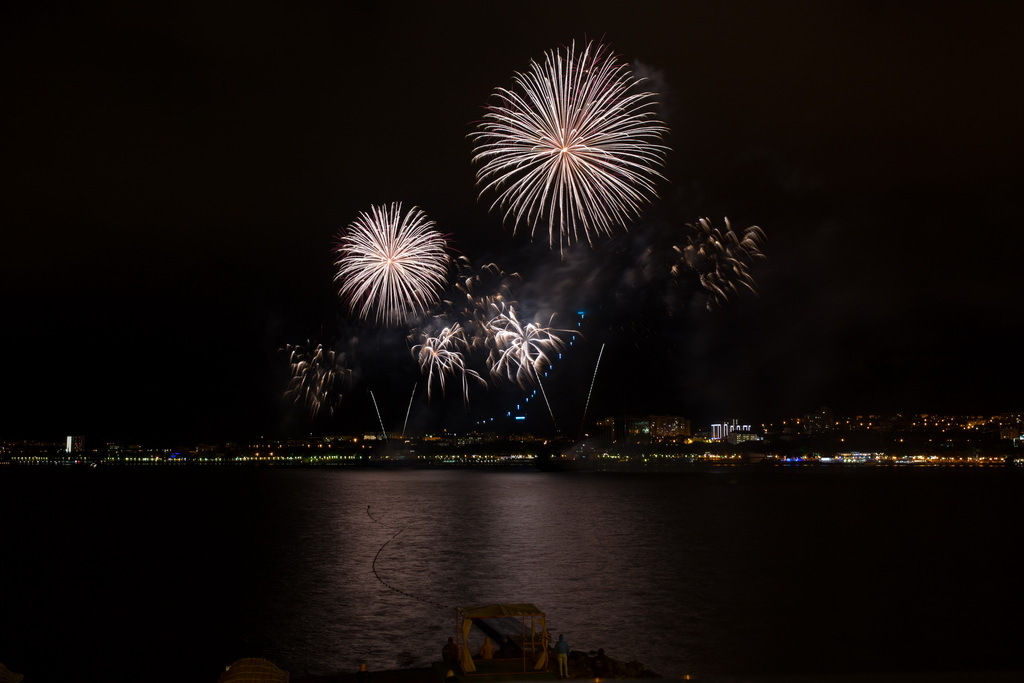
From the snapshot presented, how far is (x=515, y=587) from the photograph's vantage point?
30.4 m

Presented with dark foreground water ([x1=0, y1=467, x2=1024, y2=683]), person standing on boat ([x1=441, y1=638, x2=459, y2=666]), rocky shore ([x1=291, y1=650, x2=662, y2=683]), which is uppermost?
person standing on boat ([x1=441, y1=638, x2=459, y2=666])

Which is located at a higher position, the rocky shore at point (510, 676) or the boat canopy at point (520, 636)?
the boat canopy at point (520, 636)

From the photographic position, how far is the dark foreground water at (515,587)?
21.5 metres

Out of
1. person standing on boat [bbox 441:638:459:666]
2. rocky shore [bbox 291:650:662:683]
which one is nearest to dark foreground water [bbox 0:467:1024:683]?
rocky shore [bbox 291:650:662:683]

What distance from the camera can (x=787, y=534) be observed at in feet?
159

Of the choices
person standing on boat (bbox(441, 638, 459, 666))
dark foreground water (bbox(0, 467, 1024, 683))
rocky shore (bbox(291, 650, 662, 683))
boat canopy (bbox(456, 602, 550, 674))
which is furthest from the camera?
dark foreground water (bbox(0, 467, 1024, 683))

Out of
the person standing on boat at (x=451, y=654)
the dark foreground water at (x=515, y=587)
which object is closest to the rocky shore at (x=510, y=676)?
the person standing on boat at (x=451, y=654)

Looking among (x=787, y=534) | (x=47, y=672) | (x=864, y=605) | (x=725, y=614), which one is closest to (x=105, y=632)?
(x=47, y=672)

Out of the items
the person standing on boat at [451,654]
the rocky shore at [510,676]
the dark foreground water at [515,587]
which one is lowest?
the dark foreground water at [515,587]

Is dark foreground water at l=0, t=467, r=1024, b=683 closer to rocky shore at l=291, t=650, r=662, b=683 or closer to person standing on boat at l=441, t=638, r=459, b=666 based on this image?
rocky shore at l=291, t=650, r=662, b=683

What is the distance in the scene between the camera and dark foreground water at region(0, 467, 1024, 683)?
21469 mm

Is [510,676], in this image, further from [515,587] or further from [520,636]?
[515,587]

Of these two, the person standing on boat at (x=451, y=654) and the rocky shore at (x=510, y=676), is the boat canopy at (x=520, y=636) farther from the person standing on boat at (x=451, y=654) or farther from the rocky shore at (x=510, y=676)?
the rocky shore at (x=510, y=676)

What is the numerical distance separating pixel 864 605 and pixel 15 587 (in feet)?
103
